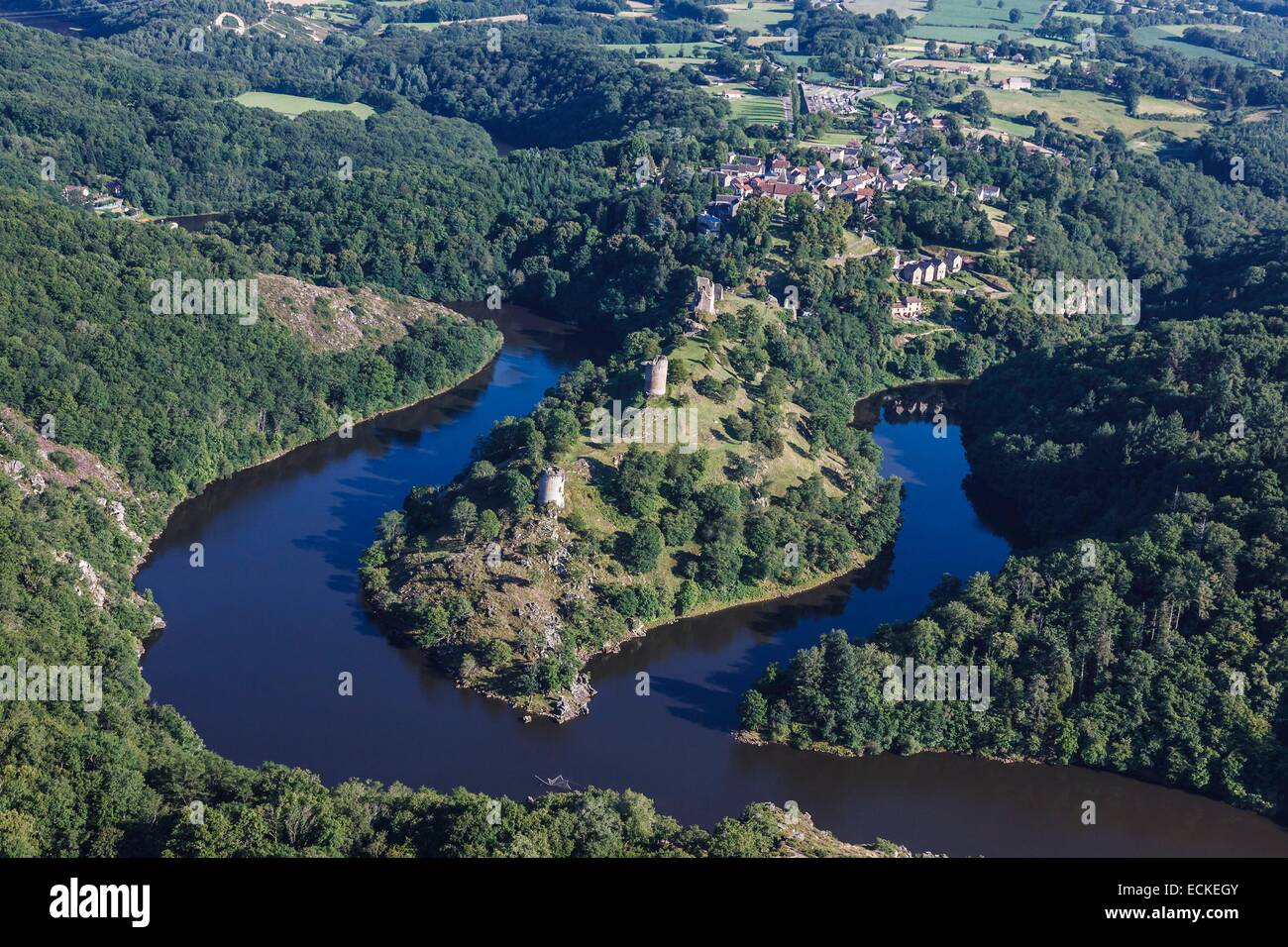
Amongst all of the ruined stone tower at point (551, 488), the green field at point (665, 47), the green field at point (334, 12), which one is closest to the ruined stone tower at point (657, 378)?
the ruined stone tower at point (551, 488)

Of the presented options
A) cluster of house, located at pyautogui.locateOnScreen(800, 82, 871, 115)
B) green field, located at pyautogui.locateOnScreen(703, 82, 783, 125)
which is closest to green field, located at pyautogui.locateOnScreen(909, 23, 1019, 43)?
cluster of house, located at pyautogui.locateOnScreen(800, 82, 871, 115)

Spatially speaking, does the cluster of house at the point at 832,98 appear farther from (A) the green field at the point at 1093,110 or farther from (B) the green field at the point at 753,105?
(A) the green field at the point at 1093,110

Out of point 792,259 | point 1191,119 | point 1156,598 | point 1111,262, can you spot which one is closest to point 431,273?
point 792,259

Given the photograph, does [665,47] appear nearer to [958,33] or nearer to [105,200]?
[958,33]

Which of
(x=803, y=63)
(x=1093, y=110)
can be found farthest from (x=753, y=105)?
(x=1093, y=110)

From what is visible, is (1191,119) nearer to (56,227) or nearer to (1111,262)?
(1111,262)

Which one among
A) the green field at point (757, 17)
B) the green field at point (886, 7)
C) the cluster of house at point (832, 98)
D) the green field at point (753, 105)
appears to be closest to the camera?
the green field at point (753, 105)

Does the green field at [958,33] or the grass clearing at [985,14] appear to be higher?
the grass clearing at [985,14]

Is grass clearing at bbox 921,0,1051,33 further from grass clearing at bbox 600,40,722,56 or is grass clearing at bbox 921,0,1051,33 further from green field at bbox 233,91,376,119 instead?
green field at bbox 233,91,376,119
